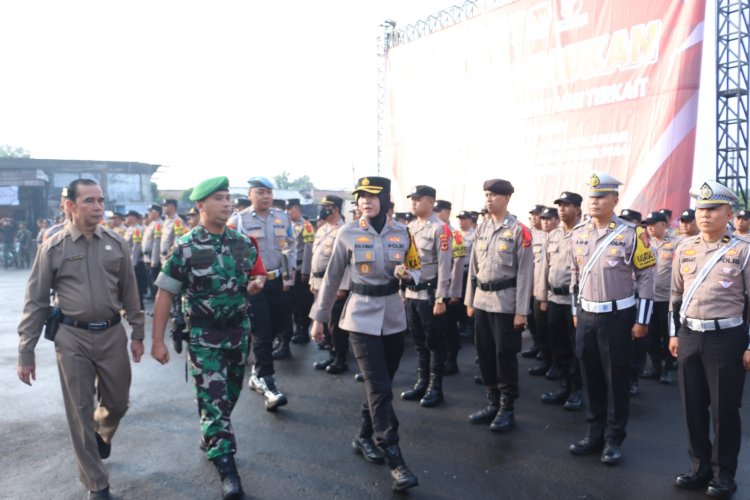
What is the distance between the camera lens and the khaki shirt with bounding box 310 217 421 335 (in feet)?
12.6

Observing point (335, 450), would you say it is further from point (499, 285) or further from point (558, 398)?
point (558, 398)

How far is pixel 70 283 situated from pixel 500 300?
320 centimetres

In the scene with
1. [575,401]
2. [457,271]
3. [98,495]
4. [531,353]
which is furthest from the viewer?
[531,353]

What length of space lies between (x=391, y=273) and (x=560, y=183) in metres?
7.96

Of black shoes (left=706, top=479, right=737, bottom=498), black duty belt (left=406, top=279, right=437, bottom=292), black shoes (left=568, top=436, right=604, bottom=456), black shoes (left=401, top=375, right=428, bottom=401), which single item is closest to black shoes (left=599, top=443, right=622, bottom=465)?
black shoes (left=568, top=436, right=604, bottom=456)

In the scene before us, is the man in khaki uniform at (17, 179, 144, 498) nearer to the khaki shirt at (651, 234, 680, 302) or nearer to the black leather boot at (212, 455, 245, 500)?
the black leather boot at (212, 455, 245, 500)

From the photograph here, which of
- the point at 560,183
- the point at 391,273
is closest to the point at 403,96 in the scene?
the point at 560,183

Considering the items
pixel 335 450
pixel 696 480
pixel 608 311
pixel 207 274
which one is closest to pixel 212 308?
pixel 207 274

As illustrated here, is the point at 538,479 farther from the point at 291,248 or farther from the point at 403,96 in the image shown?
the point at 403,96

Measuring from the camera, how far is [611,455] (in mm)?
3951

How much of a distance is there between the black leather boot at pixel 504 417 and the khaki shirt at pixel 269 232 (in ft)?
8.42

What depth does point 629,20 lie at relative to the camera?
9.68 meters

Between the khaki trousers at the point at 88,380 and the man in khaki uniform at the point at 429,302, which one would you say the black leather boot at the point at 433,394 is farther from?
the khaki trousers at the point at 88,380

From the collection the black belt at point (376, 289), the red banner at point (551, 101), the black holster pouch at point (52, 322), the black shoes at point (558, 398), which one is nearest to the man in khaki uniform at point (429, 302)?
the black shoes at point (558, 398)
